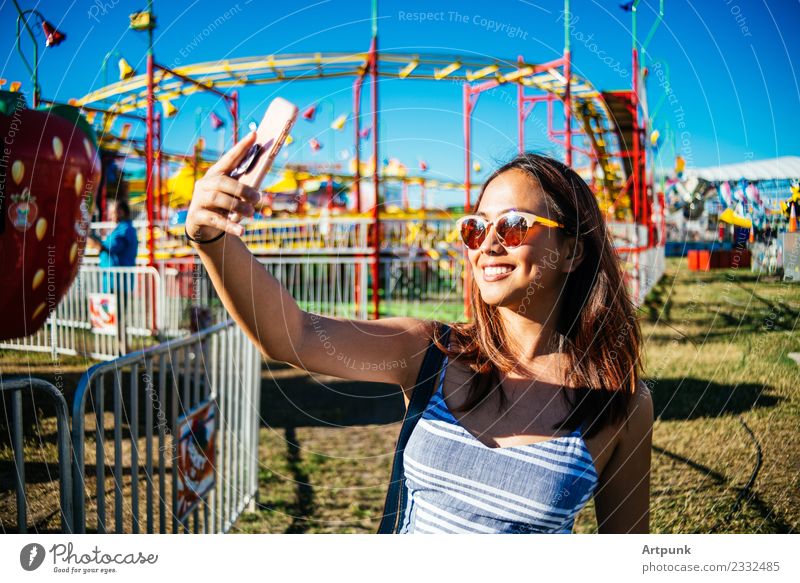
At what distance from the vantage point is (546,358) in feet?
4.61

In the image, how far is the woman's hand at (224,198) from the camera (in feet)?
2.87

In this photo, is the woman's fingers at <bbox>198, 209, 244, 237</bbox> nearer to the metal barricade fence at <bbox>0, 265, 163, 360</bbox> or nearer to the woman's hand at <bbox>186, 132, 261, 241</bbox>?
the woman's hand at <bbox>186, 132, 261, 241</bbox>

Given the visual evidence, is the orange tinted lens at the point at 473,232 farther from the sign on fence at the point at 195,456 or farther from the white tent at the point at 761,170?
the sign on fence at the point at 195,456

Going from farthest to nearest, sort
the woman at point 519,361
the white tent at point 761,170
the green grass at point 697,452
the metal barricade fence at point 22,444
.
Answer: the green grass at point 697,452 → the white tent at point 761,170 → the metal barricade fence at point 22,444 → the woman at point 519,361

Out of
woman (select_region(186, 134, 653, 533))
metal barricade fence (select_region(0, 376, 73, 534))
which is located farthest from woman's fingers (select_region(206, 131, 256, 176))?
metal barricade fence (select_region(0, 376, 73, 534))

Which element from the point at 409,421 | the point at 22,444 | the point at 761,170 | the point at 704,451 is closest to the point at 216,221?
the point at 409,421

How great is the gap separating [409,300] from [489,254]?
873 centimetres

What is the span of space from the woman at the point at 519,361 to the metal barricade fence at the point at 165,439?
818 mm

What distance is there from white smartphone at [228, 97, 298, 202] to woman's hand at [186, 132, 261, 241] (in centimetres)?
1

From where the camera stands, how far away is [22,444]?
1512 mm

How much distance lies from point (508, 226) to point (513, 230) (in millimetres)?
14

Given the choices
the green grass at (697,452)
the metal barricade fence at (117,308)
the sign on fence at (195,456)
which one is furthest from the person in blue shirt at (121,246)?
the sign on fence at (195,456)

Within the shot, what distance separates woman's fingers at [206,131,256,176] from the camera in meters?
0.88
